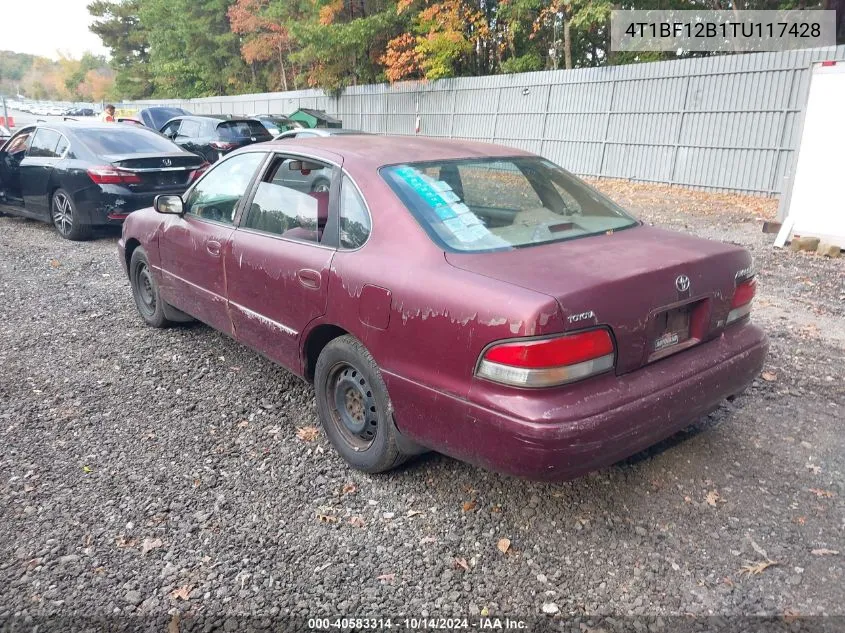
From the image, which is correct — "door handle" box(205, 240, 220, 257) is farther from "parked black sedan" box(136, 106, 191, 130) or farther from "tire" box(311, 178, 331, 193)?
"parked black sedan" box(136, 106, 191, 130)

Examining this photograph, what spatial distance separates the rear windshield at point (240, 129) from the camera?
15.7 m

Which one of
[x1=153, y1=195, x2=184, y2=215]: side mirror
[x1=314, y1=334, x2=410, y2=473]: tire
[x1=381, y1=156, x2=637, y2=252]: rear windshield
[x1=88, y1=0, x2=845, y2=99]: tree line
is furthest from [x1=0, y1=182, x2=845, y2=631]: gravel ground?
[x1=88, y1=0, x2=845, y2=99]: tree line

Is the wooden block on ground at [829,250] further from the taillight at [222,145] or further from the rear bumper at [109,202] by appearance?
the taillight at [222,145]

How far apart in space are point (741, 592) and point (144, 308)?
15.9ft

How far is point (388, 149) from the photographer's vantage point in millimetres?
3680

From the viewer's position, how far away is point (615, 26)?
62.7 feet

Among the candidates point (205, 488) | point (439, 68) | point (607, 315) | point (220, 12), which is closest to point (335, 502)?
point (205, 488)

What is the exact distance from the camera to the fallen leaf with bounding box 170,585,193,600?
8.41ft

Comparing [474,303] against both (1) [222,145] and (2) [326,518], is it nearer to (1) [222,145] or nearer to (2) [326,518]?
(2) [326,518]

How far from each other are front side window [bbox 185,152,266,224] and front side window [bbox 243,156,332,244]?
218 millimetres

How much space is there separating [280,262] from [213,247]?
2.76 ft

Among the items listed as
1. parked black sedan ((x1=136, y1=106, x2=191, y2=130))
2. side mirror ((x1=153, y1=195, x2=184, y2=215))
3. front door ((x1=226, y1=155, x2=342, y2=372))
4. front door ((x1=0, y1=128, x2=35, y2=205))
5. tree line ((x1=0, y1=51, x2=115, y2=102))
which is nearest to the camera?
front door ((x1=226, y1=155, x2=342, y2=372))

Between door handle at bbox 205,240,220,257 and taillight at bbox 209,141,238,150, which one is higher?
taillight at bbox 209,141,238,150

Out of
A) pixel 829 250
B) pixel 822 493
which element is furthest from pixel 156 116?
pixel 822 493
